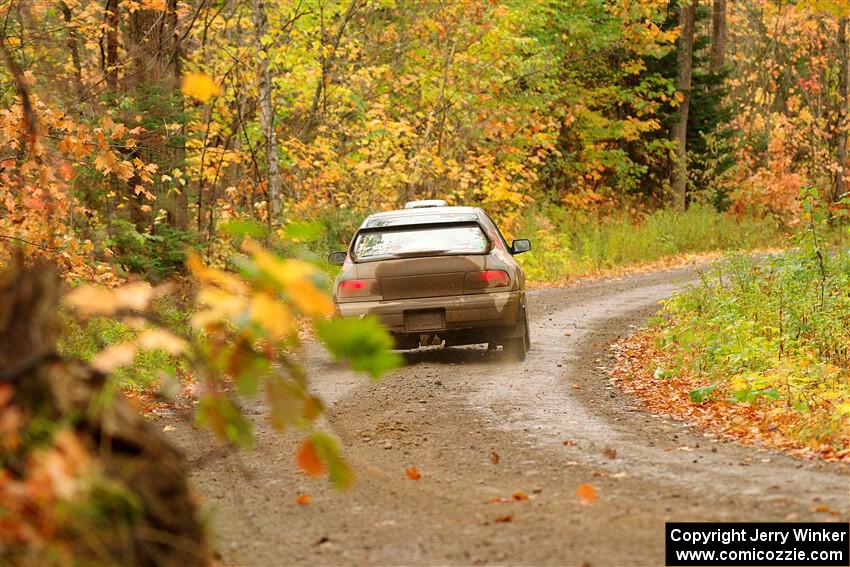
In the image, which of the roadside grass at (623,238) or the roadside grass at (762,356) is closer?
the roadside grass at (762,356)

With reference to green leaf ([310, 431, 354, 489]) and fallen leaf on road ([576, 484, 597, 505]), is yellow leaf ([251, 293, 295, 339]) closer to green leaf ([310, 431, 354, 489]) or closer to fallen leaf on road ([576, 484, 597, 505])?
green leaf ([310, 431, 354, 489])

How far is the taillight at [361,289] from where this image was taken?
1190 cm

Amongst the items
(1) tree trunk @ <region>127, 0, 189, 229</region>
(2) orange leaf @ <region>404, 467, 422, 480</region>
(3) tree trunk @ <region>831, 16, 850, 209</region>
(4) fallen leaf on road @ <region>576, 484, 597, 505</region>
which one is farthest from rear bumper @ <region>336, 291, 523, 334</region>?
(3) tree trunk @ <region>831, 16, 850, 209</region>

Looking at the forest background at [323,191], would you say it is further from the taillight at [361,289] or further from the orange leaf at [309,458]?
the taillight at [361,289]

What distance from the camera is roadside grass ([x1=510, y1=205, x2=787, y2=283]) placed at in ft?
84.0

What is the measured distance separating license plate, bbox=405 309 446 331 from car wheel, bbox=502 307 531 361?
105 cm

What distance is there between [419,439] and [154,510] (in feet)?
16.0

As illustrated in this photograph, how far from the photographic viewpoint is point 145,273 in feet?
54.2

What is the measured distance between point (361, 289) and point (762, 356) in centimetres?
445

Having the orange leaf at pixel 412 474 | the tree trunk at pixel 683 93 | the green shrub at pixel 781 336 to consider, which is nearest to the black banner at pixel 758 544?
the orange leaf at pixel 412 474

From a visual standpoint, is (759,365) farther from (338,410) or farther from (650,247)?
(650,247)

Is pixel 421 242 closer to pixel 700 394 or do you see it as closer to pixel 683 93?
pixel 700 394

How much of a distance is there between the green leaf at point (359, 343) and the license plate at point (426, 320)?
820cm

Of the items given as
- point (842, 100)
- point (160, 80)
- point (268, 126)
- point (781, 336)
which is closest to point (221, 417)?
point (781, 336)
